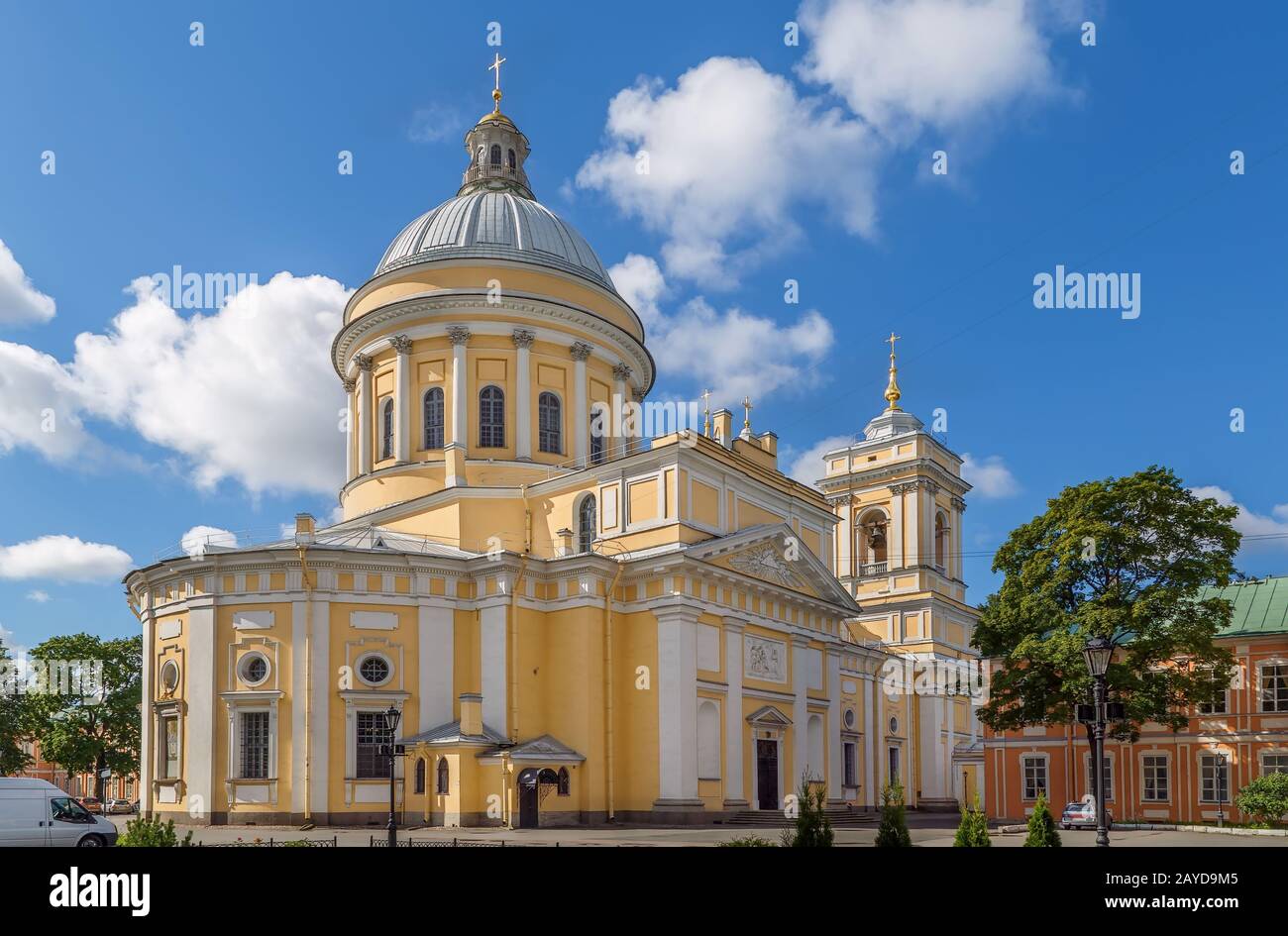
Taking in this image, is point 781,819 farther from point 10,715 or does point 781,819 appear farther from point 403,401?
point 10,715

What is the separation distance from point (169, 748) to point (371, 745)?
19.7 ft

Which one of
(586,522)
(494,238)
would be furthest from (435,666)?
(494,238)

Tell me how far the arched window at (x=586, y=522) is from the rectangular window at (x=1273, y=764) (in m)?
26.7

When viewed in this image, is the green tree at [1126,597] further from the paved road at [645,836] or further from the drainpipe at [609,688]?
the drainpipe at [609,688]

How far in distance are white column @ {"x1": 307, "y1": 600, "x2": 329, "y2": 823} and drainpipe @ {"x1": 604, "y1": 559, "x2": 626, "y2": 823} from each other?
24.4 feet

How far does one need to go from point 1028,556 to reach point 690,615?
35.8 feet

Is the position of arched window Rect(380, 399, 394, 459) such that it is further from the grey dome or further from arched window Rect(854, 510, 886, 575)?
arched window Rect(854, 510, 886, 575)

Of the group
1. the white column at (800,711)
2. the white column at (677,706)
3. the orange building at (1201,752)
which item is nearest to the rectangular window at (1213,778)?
the orange building at (1201,752)

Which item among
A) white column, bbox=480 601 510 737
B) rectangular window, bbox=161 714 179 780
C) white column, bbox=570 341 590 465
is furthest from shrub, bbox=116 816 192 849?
white column, bbox=570 341 590 465

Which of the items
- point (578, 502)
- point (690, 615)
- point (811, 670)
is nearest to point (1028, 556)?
point (811, 670)

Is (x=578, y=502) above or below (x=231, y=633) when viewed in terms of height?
above

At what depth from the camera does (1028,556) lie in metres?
35.2
